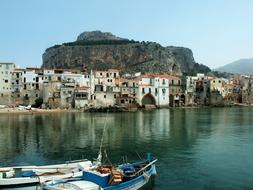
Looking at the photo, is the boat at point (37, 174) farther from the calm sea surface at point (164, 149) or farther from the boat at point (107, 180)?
the calm sea surface at point (164, 149)

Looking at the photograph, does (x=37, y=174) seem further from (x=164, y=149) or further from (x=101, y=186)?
(x=164, y=149)

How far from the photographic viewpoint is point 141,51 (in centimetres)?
19788

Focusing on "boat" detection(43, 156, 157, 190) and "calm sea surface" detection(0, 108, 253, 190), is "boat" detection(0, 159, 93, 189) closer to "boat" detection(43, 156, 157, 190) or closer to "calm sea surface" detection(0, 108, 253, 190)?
"boat" detection(43, 156, 157, 190)

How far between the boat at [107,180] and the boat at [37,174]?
3.48 feet

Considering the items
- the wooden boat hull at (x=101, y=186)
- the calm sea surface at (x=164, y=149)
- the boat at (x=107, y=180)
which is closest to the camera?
the wooden boat hull at (x=101, y=186)

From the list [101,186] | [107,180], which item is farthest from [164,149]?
[101,186]

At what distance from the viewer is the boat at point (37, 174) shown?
2270cm

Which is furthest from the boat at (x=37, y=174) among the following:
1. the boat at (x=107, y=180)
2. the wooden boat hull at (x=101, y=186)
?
the wooden boat hull at (x=101, y=186)

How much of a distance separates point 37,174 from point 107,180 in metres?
4.71

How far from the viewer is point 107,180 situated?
22.9 meters

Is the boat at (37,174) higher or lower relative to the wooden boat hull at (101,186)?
higher

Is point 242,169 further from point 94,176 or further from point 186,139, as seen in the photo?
point 186,139

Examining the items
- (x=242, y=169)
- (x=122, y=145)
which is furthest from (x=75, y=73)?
(x=242, y=169)

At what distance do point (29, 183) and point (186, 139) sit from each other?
2667cm
